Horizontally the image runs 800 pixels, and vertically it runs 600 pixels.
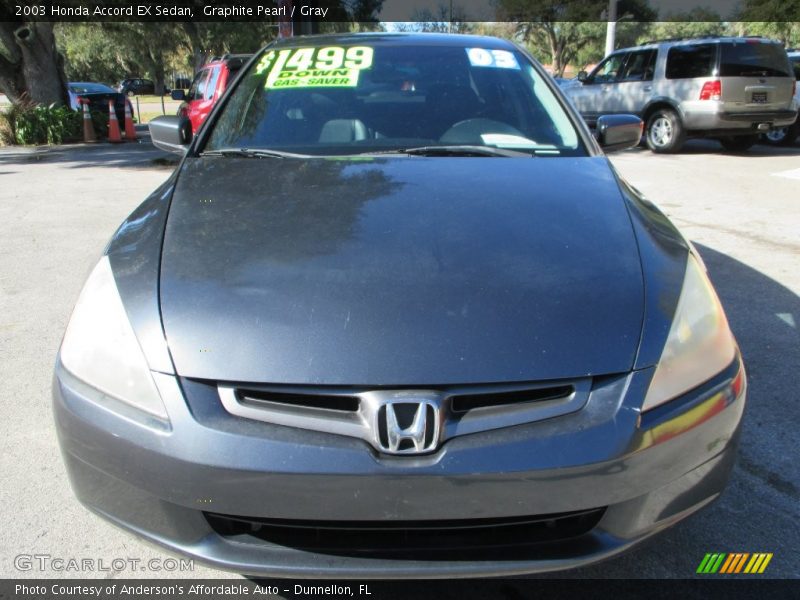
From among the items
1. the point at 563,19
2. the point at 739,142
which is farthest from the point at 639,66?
the point at 563,19

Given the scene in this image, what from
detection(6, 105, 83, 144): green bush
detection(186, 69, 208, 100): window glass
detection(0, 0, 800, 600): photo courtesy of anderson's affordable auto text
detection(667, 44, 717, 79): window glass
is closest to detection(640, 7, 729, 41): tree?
detection(667, 44, 717, 79): window glass

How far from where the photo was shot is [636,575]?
6.65 feet

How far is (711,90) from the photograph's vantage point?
11.1 metres

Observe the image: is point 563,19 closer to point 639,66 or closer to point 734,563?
point 639,66

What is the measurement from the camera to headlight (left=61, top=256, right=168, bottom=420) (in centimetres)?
162

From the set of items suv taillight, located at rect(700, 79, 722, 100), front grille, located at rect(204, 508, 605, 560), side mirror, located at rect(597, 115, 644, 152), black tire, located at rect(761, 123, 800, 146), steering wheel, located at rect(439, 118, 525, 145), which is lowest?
black tire, located at rect(761, 123, 800, 146)

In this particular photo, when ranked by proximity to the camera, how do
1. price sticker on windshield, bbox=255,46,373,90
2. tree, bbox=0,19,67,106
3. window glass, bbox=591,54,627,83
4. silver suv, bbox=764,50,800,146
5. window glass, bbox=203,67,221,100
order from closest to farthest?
1. price sticker on windshield, bbox=255,46,373,90
2. window glass, bbox=203,67,221,100
3. silver suv, bbox=764,50,800,146
4. window glass, bbox=591,54,627,83
5. tree, bbox=0,19,67,106

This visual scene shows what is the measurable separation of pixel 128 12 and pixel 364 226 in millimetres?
15550

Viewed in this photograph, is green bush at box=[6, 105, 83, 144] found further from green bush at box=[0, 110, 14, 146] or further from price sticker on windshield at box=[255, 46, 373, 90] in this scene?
price sticker on windshield at box=[255, 46, 373, 90]

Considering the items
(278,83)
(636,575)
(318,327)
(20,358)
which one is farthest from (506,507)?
(20,358)

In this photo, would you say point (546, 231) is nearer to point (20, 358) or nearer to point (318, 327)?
point (318, 327)

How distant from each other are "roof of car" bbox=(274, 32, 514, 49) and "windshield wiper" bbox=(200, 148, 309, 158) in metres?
0.92

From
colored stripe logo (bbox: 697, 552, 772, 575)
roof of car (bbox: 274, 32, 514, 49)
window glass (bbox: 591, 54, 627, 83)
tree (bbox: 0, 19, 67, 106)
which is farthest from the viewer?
tree (bbox: 0, 19, 67, 106)

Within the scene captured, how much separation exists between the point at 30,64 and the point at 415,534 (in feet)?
56.7
